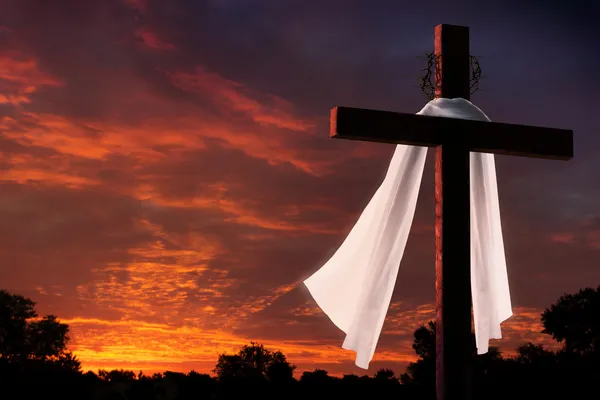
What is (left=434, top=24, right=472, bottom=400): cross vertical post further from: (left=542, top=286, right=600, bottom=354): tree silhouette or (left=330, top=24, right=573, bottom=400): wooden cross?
(left=542, top=286, right=600, bottom=354): tree silhouette

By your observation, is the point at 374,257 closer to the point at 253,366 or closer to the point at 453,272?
the point at 453,272

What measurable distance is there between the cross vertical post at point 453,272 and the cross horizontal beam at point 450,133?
0.16m

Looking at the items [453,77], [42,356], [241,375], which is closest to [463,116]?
[453,77]

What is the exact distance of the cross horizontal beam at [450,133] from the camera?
25.1 feet

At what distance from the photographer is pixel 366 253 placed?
8234 millimetres

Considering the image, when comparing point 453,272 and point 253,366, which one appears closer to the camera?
point 453,272

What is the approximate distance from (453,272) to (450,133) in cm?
139

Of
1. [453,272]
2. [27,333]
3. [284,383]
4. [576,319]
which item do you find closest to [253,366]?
[284,383]

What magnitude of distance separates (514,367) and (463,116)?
17.5 feet

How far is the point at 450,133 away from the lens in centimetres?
798

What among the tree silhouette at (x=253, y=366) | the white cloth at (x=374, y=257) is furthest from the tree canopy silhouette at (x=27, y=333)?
the white cloth at (x=374, y=257)

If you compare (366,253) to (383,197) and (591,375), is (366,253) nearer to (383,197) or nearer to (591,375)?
(383,197)

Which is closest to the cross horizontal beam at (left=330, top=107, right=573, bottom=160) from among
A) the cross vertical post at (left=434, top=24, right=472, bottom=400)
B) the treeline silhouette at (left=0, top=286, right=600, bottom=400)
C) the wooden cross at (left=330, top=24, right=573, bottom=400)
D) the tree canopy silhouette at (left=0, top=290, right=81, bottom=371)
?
the wooden cross at (left=330, top=24, right=573, bottom=400)

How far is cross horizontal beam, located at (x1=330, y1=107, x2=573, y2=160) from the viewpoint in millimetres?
7645
